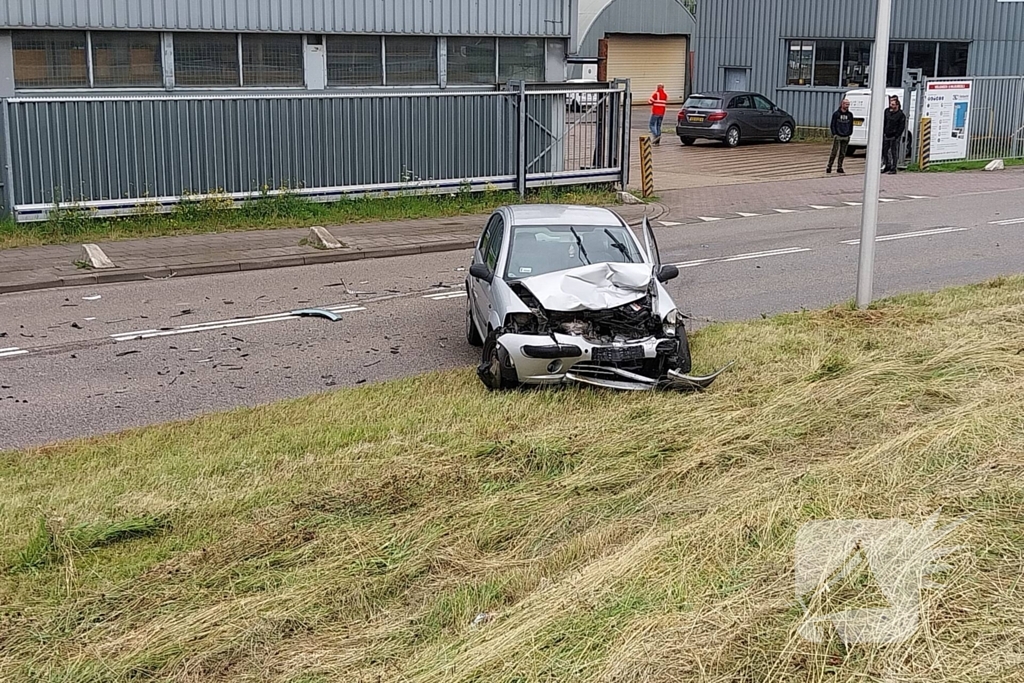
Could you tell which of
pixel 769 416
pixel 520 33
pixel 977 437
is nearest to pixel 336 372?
pixel 769 416

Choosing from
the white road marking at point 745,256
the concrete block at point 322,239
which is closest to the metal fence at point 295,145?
the concrete block at point 322,239

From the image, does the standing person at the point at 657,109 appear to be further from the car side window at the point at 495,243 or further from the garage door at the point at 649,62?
the car side window at the point at 495,243

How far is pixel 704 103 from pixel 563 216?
84.6 feet

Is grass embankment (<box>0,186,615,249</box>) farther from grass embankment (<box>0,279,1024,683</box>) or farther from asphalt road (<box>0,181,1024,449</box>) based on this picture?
grass embankment (<box>0,279,1024,683</box>)

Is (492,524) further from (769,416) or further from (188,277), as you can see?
(188,277)

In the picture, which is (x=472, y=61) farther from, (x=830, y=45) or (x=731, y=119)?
(x=830, y=45)

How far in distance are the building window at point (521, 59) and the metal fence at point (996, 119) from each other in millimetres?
10856

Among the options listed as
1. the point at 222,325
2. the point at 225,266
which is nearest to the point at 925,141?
the point at 225,266

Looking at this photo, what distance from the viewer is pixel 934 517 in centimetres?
540

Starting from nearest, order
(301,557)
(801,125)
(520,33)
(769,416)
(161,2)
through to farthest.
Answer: (301,557)
(769,416)
(161,2)
(520,33)
(801,125)

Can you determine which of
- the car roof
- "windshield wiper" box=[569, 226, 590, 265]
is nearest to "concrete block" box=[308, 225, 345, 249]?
the car roof

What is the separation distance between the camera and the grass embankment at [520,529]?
4676mm

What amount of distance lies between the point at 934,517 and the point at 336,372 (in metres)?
6.45

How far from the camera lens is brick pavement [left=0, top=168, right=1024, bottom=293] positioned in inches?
616
